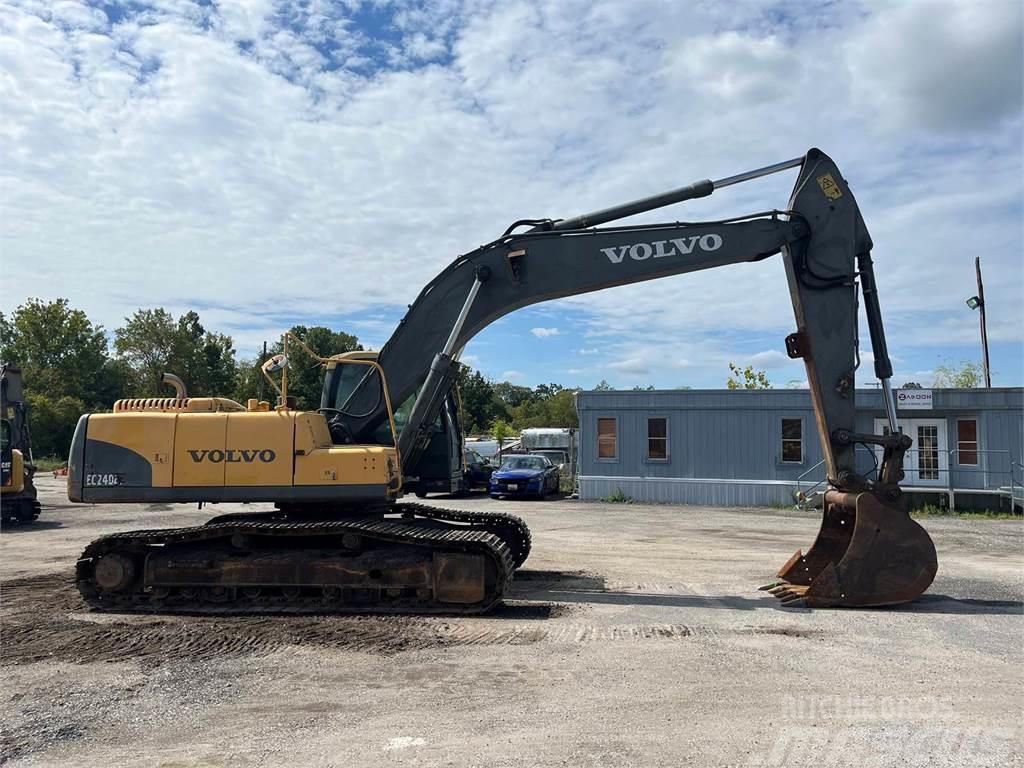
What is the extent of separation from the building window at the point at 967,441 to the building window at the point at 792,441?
13.4 feet

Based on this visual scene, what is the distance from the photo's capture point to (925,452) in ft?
74.5

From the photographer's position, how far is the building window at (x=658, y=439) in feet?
79.8

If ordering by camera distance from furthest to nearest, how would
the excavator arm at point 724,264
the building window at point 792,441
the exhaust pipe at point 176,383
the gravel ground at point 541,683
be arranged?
the building window at point 792,441 → the exhaust pipe at point 176,383 → the excavator arm at point 724,264 → the gravel ground at point 541,683

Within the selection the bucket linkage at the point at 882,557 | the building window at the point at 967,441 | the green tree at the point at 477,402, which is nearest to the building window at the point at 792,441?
the building window at the point at 967,441

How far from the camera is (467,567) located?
26.9 feet

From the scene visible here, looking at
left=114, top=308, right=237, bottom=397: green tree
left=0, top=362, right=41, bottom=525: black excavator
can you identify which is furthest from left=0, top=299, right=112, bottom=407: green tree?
left=0, top=362, right=41, bottom=525: black excavator

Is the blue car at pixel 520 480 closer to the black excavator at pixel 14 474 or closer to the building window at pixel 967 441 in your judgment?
the building window at pixel 967 441

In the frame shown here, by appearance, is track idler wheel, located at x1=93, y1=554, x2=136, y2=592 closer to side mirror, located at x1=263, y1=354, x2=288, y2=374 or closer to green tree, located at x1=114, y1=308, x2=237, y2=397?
side mirror, located at x1=263, y1=354, x2=288, y2=374

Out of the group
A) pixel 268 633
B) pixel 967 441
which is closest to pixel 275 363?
pixel 268 633

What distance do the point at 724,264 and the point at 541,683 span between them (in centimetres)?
527

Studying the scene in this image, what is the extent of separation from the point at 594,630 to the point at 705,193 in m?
4.78

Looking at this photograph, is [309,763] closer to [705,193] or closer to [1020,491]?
[705,193]

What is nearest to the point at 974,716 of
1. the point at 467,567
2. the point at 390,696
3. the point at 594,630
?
the point at 594,630

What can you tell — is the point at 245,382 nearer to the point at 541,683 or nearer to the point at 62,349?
the point at 62,349
